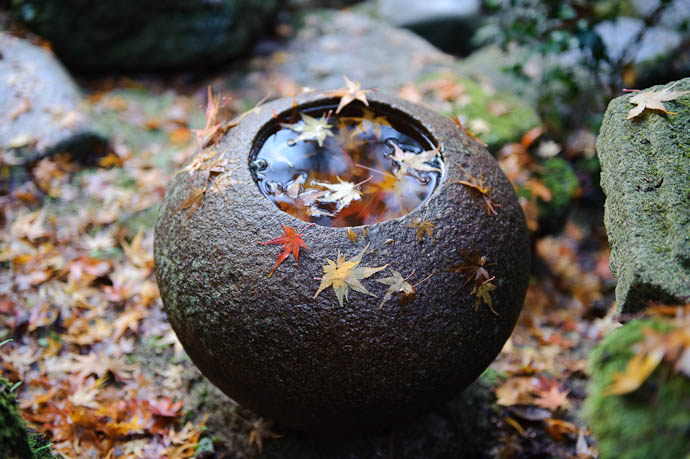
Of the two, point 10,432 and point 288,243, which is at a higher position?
point 288,243

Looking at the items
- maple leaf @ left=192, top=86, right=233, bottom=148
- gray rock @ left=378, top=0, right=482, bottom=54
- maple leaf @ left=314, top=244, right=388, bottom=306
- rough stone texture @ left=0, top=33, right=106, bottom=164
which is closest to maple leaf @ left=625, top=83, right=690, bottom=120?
maple leaf @ left=314, top=244, right=388, bottom=306

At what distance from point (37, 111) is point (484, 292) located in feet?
13.1

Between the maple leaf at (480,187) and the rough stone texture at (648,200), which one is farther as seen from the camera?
the maple leaf at (480,187)

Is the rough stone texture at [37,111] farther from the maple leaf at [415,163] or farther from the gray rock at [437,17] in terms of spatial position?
the gray rock at [437,17]

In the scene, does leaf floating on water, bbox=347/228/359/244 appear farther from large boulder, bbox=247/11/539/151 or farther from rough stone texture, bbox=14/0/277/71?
rough stone texture, bbox=14/0/277/71

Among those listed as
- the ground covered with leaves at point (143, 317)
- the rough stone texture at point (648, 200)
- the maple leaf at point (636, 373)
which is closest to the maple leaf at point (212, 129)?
the ground covered with leaves at point (143, 317)

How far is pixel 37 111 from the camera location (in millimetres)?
4004

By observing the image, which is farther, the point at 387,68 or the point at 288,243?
the point at 387,68

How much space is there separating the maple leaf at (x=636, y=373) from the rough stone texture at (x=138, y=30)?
502 cm

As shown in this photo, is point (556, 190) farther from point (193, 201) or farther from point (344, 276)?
point (193, 201)

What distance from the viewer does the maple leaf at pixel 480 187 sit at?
194 cm

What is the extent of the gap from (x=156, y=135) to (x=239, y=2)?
1.83m

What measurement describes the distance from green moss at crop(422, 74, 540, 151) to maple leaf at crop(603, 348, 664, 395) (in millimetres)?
2866

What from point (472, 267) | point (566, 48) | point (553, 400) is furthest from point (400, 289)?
point (566, 48)
